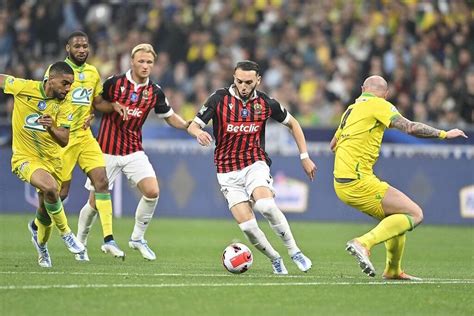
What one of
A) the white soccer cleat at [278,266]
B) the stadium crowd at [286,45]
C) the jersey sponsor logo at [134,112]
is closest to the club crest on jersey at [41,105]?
the jersey sponsor logo at [134,112]

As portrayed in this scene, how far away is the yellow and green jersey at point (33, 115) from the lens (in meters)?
11.9

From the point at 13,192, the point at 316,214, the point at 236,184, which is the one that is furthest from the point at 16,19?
the point at 236,184

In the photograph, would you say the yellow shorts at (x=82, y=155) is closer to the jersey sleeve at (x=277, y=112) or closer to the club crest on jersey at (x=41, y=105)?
the club crest on jersey at (x=41, y=105)

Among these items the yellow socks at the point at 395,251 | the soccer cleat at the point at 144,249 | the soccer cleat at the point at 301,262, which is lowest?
the soccer cleat at the point at 144,249

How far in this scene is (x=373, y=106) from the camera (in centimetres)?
1162

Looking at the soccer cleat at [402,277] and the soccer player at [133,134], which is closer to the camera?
the soccer cleat at [402,277]

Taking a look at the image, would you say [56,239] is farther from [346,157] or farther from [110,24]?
[110,24]

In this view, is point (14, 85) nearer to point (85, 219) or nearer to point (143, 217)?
point (85, 219)

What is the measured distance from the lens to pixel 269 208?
1188cm

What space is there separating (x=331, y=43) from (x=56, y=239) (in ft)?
33.3

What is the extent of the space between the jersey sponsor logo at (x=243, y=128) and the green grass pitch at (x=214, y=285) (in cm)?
155

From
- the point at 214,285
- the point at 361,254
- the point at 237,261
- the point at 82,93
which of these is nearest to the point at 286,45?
the point at 82,93

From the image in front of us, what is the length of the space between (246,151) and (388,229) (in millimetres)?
1998

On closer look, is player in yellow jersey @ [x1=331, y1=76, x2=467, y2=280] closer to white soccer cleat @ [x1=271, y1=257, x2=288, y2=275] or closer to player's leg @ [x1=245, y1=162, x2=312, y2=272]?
player's leg @ [x1=245, y1=162, x2=312, y2=272]
